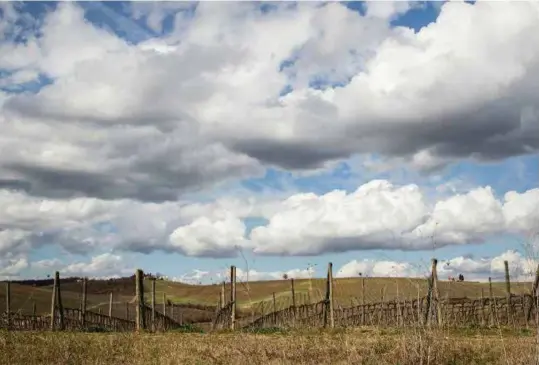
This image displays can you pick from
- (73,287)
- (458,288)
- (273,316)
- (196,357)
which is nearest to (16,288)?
(73,287)

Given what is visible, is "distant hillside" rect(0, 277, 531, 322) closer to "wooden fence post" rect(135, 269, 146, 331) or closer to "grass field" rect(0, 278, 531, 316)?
"grass field" rect(0, 278, 531, 316)

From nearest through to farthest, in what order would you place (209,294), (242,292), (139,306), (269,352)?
(269,352), (139,306), (242,292), (209,294)

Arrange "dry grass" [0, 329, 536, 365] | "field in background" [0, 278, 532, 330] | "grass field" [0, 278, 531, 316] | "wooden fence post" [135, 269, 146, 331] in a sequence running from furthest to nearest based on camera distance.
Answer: "grass field" [0, 278, 531, 316] → "field in background" [0, 278, 532, 330] → "wooden fence post" [135, 269, 146, 331] → "dry grass" [0, 329, 536, 365]

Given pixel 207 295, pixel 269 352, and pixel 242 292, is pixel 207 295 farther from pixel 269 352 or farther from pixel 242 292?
pixel 269 352

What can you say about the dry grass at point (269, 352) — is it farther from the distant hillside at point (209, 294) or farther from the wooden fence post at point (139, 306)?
the distant hillside at point (209, 294)

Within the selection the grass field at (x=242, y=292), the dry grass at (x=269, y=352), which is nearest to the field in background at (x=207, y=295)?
the grass field at (x=242, y=292)

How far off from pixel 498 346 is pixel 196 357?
6.29 m

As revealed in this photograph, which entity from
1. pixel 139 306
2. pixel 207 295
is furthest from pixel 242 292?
pixel 139 306

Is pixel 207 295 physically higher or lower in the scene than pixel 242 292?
lower

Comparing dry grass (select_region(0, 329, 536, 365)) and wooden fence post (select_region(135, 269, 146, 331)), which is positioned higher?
wooden fence post (select_region(135, 269, 146, 331))

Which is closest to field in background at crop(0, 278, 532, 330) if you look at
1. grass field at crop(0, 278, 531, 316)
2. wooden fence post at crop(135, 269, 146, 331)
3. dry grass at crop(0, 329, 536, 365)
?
grass field at crop(0, 278, 531, 316)

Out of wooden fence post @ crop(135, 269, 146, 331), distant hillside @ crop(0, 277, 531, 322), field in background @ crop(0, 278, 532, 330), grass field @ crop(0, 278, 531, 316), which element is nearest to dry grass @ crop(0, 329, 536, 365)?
wooden fence post @ crop(135, 269, 146, 331)

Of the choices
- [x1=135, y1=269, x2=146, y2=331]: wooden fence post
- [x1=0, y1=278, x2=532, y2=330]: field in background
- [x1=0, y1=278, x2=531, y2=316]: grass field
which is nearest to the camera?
[x1=135, y1=269, x2=146, y2=331]: wooden fence post

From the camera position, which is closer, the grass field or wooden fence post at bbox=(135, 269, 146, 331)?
wooden fence post at bbox=(135, 269, 146, 331)
